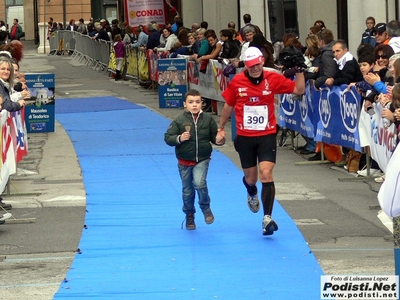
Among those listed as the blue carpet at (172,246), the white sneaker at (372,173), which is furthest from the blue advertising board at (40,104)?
the white sneaker at (372,173)

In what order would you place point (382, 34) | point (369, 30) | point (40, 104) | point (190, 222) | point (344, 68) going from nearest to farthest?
point (190, 222) < point (344, 68) < point (382, 34) < point (40, 104) < point (369, 30)

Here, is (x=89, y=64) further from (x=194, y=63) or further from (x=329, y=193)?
(x=329, y=193)

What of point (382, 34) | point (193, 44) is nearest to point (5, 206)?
point (382, 34)

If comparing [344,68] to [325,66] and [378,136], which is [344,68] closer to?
[325,66]

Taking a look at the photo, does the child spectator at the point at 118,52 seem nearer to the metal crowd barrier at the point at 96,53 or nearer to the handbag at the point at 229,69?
the metal crowd barrier at the point at 96,53

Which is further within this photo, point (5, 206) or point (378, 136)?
point (378, 136)

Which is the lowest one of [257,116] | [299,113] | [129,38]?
[299,113]

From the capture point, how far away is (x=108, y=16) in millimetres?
68875

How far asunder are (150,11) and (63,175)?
23.7 m

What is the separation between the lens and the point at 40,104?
21078 millimetres

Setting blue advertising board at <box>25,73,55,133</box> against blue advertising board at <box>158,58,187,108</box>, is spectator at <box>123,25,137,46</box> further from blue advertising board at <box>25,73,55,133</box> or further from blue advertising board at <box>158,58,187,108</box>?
blue advertising board at <box>25,73,55,133</box>

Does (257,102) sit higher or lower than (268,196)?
higher

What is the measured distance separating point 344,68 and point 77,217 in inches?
200

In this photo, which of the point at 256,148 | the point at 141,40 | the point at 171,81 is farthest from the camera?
the point at 141,40
